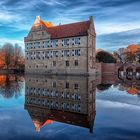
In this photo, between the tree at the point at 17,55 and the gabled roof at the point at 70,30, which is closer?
the gabled roof at the point at 70,30

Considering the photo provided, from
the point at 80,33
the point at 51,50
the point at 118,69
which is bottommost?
the point at 118,69

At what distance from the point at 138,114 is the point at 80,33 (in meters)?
37.1

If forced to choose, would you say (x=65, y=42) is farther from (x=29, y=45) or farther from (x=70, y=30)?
(x=29, y=45)

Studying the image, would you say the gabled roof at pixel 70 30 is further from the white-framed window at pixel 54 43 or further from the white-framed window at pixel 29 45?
the white-framed window at pixel 29 45

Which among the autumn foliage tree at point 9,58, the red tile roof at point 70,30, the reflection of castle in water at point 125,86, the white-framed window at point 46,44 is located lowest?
the reflection of castle in water at point 125,86

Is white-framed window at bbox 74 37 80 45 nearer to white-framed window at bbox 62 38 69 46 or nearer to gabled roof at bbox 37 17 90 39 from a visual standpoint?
gabled roof at bbox 37 17 90 39

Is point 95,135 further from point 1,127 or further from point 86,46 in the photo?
point 86,46

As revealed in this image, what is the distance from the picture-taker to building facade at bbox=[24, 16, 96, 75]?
1737 inches

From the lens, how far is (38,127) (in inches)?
256

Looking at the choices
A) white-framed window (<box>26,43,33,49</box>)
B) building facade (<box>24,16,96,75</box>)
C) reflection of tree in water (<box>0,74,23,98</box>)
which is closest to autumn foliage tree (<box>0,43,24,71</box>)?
white-framed window (<box>26,43,33,49</box>)

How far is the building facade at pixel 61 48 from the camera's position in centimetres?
4412

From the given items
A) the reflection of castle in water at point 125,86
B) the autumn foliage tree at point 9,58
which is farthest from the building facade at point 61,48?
the autumn foliage tree at point 9,58

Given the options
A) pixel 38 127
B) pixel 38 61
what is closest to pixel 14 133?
pixel 38 127

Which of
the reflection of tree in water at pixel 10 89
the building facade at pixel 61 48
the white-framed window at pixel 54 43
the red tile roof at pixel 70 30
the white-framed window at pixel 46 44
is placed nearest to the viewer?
the reflection of tree in water at pixel 10 89
